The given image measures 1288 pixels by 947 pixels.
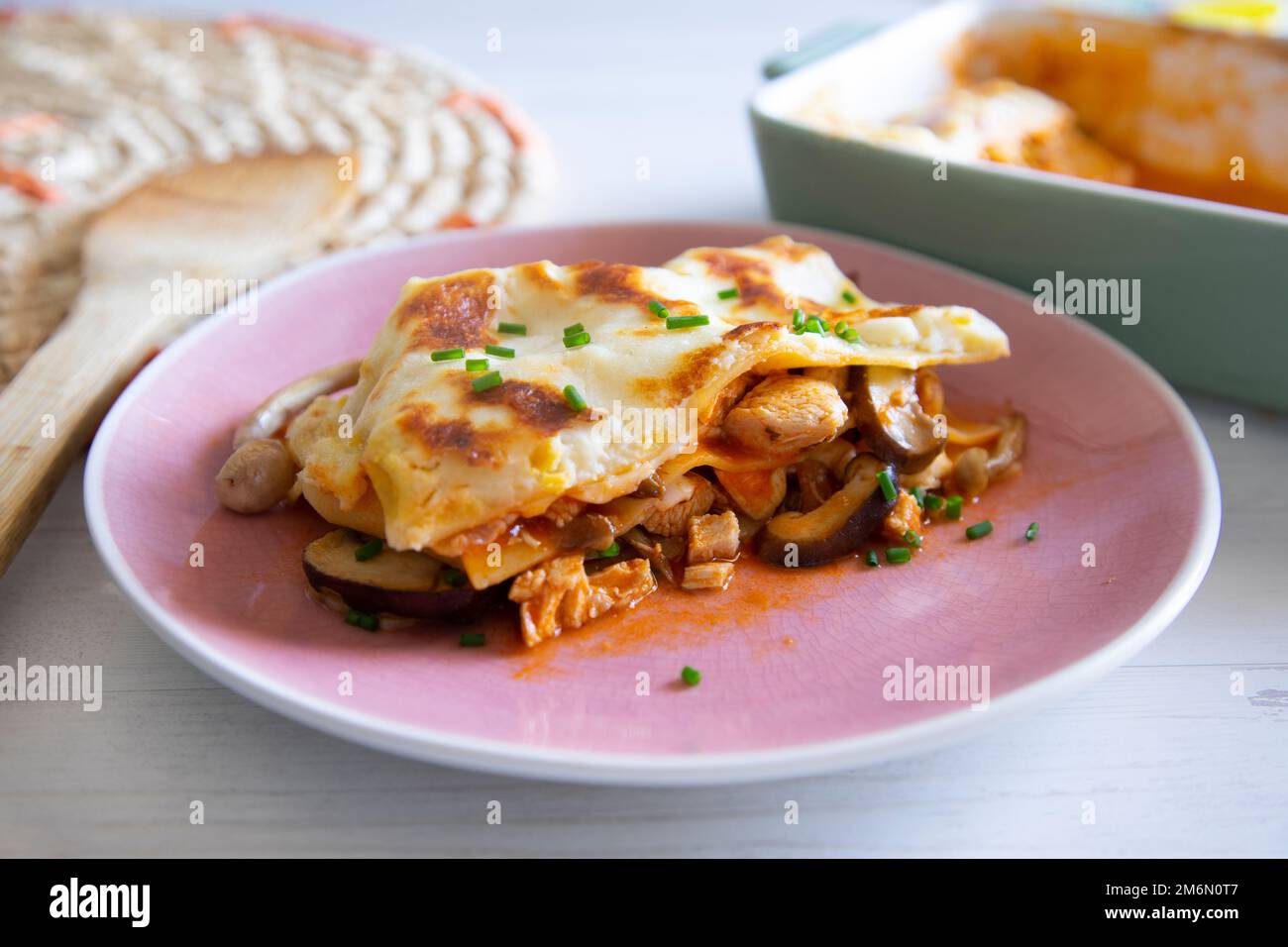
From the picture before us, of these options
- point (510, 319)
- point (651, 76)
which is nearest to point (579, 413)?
point (510, 319)

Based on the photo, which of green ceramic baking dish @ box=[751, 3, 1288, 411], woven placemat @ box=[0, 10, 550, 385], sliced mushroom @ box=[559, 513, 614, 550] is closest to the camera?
sliced mushroom @ box=[559, 513, 614, 550]

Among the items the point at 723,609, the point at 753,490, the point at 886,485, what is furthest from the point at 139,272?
the point at 886,485

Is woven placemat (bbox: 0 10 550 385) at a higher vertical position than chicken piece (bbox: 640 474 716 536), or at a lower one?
higher

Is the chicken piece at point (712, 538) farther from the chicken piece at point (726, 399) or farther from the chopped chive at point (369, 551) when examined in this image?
the chopped chive at point (369, 551)

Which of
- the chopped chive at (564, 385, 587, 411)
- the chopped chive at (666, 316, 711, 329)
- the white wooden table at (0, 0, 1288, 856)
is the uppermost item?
the chopped chive at (666, 316, 711, 329)

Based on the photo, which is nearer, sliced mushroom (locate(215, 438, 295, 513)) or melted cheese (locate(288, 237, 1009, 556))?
melted cheese (locate(288, 237, 1009, 556))

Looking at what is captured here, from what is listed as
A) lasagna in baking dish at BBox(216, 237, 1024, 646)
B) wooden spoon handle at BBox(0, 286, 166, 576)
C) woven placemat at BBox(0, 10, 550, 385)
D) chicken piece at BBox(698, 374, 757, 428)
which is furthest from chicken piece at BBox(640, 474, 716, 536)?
woven placemat at BBox(0, 10, 550, 385)

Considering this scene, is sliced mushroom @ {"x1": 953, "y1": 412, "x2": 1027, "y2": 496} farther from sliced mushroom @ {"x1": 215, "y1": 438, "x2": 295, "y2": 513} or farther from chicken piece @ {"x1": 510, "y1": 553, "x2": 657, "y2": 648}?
sliced mushroom @ {"x1": 215, "y1": 438, "x2": 295, "y2": 513}

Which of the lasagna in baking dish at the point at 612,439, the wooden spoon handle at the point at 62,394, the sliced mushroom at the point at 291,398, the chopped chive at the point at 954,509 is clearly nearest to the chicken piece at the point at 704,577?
the lasagna in baking dish at the point at 612,439
